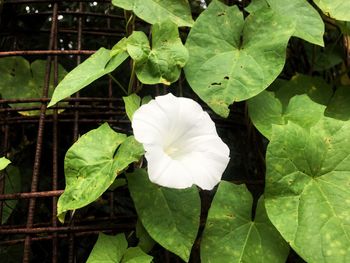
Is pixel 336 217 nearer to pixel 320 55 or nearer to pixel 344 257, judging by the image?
pixel 344 257

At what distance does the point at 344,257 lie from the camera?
0.72m

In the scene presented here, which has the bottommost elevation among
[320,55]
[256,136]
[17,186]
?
[17,186]

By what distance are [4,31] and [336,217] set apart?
2.68ft

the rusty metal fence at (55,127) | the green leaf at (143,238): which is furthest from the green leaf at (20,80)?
the green leaf at (143,238)

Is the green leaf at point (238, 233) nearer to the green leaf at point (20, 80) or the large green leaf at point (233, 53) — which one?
the large green leaf at point (233, 53)

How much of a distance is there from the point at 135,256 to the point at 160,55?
32cm

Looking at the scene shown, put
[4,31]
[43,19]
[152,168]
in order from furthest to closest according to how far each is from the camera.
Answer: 1. [43,19]
2. [4,31]
3. [152,168]

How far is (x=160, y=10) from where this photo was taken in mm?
883

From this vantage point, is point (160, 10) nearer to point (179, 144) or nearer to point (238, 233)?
point (179, 144)

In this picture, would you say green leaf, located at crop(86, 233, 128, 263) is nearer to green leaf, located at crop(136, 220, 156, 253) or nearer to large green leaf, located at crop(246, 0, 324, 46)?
green leaf, located at crop(136, 220, 156, 253)

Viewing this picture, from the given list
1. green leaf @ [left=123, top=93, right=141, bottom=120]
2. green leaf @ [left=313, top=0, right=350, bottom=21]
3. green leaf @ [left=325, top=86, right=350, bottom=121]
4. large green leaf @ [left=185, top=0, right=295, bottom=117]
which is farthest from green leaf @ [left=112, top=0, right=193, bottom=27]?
green leaf @ [left=325, top=86, right=350, bottom=121]

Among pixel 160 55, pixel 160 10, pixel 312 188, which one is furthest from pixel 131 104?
pixel 312 188

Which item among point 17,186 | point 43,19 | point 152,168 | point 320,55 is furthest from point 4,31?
point 320,55

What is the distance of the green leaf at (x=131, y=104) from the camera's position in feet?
2.56
